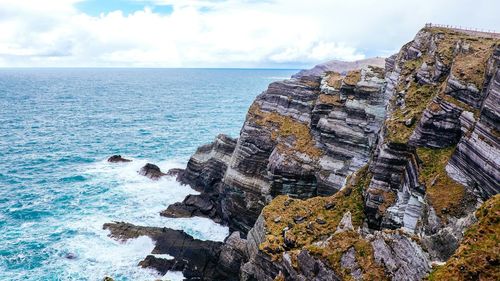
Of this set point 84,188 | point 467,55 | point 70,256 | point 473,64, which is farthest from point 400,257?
point 84,188

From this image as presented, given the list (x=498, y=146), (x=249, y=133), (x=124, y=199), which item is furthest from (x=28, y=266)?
(x=498, y=146)

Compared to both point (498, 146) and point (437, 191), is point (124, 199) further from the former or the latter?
point (498, 146)

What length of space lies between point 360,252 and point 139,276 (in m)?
29.1

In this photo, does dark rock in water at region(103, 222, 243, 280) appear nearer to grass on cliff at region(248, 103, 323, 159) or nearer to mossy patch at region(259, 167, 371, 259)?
mossy patch at region(259, 167, 371, 259)

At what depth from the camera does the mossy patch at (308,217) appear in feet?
118

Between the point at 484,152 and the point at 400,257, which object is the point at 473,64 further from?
the point at 400,257

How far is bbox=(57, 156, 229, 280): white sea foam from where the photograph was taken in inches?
1889

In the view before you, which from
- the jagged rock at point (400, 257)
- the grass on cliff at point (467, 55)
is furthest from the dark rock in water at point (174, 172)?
the jagged rock at point (400, 257)

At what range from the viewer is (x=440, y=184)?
101 ft

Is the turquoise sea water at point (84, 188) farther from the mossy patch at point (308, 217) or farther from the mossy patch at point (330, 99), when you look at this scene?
the mossy patch at point (330, 99)

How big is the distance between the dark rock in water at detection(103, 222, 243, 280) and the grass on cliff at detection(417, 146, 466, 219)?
2294 cm

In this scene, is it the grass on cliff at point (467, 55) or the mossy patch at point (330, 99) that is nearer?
the grass on cliff at point (467, 55)

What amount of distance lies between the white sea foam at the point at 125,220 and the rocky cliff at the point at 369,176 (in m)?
2.67

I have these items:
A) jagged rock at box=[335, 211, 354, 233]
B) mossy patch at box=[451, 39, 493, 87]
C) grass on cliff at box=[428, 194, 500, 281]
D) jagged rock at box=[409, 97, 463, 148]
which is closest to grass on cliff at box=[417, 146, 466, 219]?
jagged rock at box=[409, 97, 463, 148]
